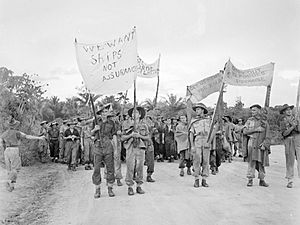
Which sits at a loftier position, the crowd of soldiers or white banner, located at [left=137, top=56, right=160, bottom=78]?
white banner, located at [left=137, top=56, right=160, bottom=78]

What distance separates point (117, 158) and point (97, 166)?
1.43m

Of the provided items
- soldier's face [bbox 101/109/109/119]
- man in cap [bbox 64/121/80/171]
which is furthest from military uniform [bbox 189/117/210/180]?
man in cap [bbox 64/121/80/171]

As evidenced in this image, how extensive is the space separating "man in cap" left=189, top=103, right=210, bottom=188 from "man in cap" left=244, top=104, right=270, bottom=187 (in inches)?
33.0

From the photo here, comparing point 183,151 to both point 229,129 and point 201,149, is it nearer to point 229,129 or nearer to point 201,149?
point 201,149

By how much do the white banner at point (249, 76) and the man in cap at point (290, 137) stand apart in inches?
26.5

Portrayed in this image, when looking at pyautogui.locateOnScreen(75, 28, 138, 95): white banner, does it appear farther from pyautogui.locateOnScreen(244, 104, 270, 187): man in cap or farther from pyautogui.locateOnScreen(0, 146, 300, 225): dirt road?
pyautogui.locateOnScreen(244, 104, 270, 187): man in cap

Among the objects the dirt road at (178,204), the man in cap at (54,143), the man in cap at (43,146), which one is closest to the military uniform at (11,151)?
the dirt road at (178,204)

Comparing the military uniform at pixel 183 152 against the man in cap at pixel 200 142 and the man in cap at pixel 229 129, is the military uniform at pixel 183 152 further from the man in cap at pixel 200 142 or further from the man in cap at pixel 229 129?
the man in cap at pixel 229 129

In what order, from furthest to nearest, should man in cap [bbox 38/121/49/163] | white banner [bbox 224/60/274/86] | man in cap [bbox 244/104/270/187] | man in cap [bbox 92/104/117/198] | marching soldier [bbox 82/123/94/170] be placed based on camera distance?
man in cap [bbox 38/121/49/163] → marching soldier [bbox 82/123/94/170] → white banner [bbox 224/60/274/86] → man in cap [bbox 244/104/270/187] → man in cap [bbox 92/104/117/198]

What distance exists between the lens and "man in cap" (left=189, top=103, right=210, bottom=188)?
7.71 m

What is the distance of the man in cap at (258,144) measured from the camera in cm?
775

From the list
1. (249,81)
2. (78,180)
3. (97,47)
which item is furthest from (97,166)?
(249,81)

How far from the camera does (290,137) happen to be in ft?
25.5

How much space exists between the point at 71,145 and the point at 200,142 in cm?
493
